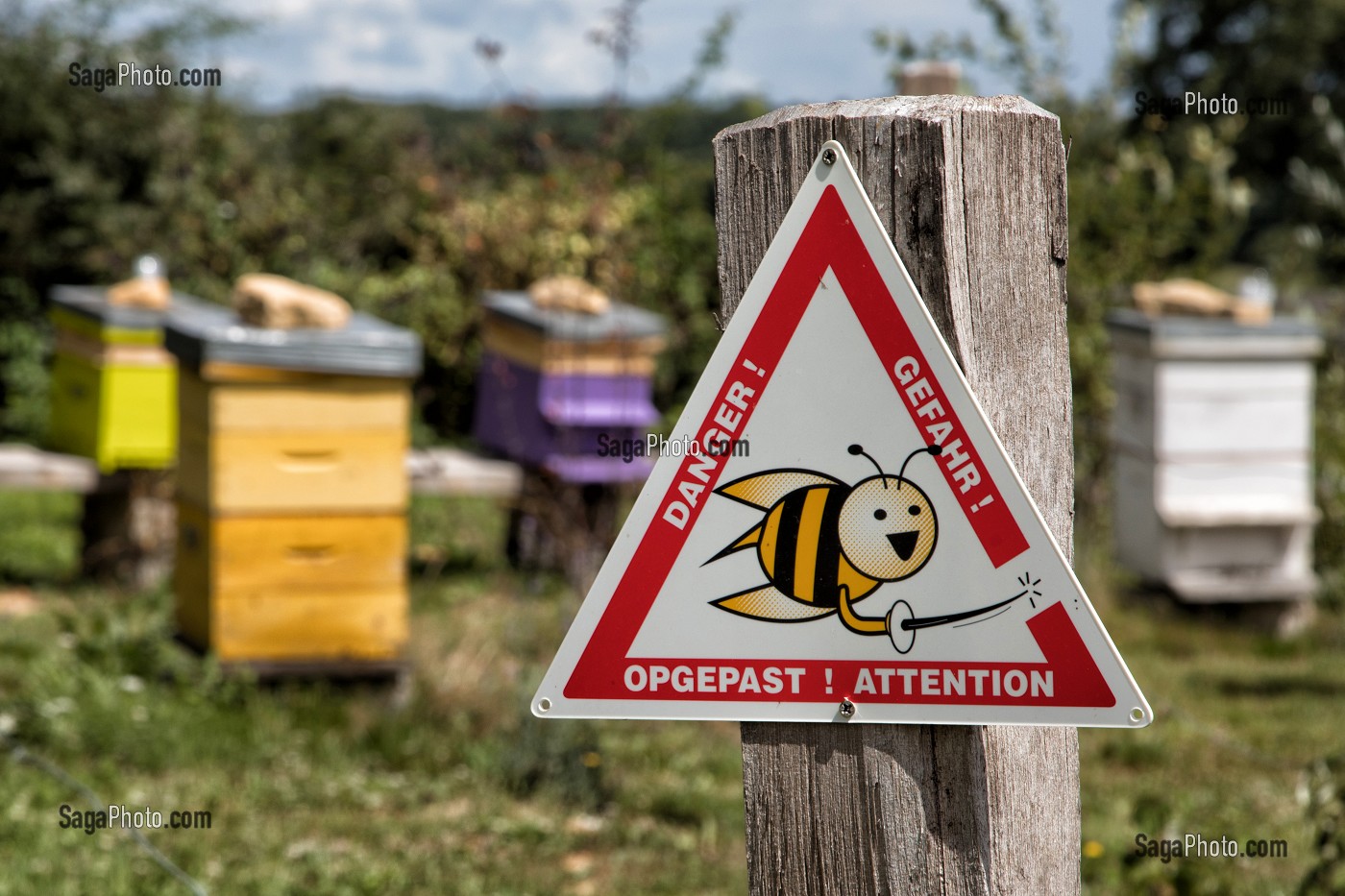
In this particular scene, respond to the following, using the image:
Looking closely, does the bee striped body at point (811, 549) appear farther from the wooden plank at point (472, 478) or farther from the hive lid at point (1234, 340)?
the hive lid at point (1234, 340)

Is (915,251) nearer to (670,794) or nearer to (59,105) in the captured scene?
(670,794)

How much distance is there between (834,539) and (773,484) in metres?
0.08

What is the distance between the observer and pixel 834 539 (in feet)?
4.63

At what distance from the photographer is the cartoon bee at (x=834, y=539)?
1406mm

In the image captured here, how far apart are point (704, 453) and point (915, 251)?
0.96 feet

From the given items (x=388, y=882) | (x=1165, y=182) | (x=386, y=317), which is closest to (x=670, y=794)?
(x=388, y=882)

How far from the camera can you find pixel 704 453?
145cm

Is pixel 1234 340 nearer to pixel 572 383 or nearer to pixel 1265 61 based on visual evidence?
pixel 572 383

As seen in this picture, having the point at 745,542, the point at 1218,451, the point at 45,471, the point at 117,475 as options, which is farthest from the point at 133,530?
the point at 745,542

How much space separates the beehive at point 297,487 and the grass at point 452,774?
21 centimetres

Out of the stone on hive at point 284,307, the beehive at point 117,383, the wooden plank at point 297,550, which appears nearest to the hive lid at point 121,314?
the beehive at point 117,383

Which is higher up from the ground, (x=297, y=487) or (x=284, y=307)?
(x=284, y=307)

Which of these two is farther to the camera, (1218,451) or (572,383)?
(1218,451)

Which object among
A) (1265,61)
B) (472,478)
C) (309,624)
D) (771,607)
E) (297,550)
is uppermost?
(1265,61)
